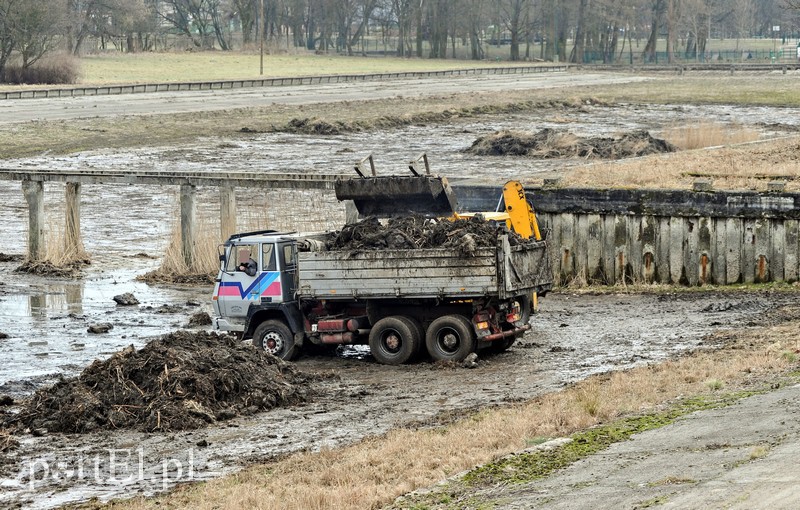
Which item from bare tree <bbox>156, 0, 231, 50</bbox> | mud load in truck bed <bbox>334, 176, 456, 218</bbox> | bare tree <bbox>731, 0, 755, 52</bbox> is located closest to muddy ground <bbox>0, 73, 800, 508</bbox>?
mud load in truck bed <bbox>334, 176, 456, 218</bbox>

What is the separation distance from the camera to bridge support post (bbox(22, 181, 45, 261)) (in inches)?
1198

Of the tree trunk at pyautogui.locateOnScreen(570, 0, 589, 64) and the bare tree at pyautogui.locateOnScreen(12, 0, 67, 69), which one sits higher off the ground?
the tree trunk at pyautogui.locateOnScreen(570, 0, 589, 64)

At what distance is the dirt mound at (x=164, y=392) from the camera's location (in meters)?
15.3

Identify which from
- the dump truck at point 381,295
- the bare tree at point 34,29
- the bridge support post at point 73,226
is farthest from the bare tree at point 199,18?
the dump truck at point 381,295

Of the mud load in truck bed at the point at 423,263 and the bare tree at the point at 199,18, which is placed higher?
the bare tree at the point at 199,18

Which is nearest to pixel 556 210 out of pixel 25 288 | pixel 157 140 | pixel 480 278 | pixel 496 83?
pixel 480 278

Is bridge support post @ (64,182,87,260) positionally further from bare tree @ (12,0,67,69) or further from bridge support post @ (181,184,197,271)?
bare tree @ (12,0,67,69)

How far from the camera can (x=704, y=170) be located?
30234mm

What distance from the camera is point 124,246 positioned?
106 feet

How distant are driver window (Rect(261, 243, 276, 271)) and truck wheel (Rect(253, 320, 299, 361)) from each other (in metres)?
0.85

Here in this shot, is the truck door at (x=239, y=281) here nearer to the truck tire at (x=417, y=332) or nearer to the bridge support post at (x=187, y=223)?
the truck tire at (x=417, y=332)

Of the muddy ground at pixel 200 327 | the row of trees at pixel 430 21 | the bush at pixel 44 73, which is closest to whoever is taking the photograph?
the muddy ground at pixel 200 327

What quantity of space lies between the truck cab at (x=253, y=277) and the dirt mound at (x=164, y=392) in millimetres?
2567

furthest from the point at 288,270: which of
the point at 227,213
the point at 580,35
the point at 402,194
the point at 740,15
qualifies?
the point at 740,15
